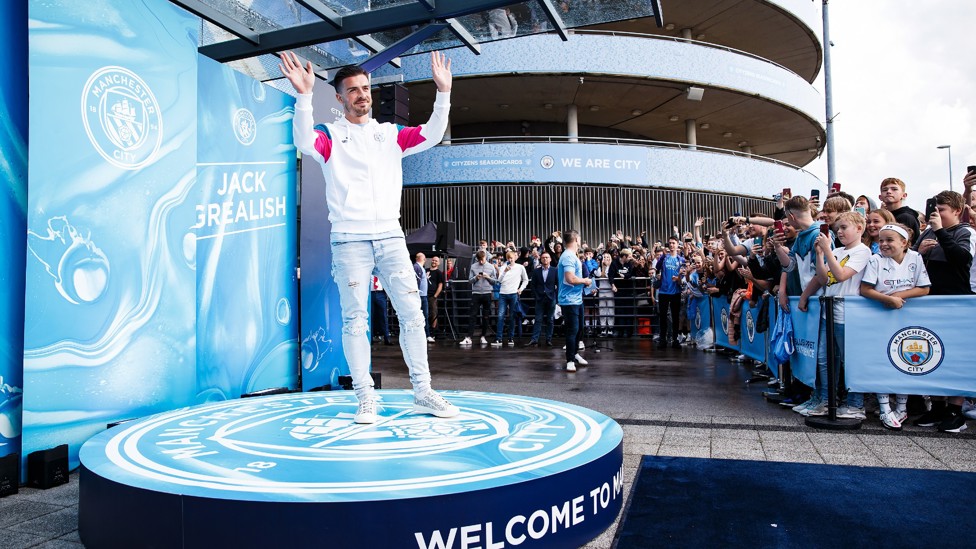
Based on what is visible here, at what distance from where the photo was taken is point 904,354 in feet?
16.7

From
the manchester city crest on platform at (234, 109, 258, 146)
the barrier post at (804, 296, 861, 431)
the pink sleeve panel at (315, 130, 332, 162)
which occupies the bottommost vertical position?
the barrier post at (804, 296, 861, 431)

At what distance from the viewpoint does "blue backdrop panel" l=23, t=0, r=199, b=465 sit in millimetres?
3705

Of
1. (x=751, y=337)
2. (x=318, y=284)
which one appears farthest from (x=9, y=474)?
(x=751, y=337)

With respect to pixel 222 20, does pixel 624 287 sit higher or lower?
lower

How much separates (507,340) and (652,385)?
7113 millimetres

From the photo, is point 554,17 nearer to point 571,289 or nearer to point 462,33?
point 462,33

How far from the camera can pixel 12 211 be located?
3717 mm

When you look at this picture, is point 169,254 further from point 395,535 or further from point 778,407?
point 778,407

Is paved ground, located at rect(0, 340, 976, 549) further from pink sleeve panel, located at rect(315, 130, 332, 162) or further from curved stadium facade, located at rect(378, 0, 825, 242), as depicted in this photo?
curved stadium facade, located at rect(378, 0, 825, 242)

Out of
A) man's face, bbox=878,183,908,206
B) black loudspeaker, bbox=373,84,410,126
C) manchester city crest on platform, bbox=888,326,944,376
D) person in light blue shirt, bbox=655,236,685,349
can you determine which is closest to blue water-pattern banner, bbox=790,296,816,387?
manchester city crest on platform, bbox=888,326,944,376

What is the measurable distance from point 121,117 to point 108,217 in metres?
0.65

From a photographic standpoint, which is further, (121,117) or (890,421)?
(890,421)

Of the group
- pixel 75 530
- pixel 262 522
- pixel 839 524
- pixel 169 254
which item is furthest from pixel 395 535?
pixel 169 254

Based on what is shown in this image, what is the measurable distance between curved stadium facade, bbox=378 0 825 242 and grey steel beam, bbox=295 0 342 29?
574 inches
